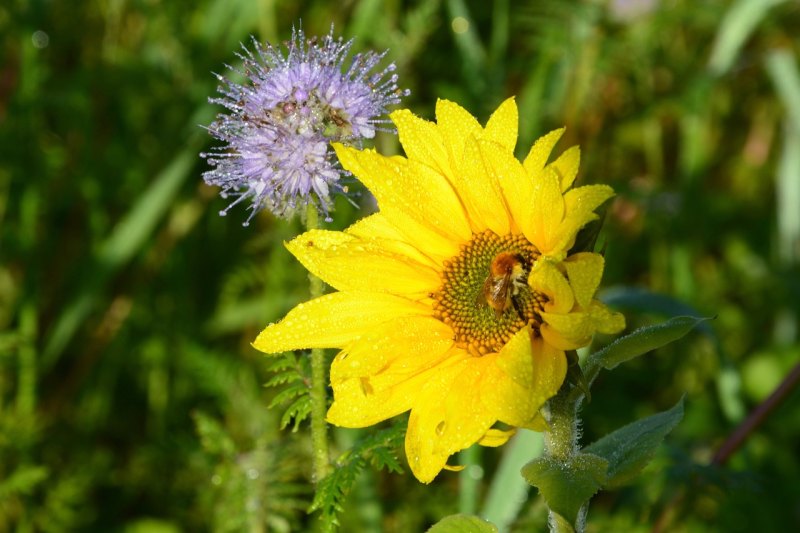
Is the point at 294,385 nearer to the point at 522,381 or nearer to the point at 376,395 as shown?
the point at 376,395

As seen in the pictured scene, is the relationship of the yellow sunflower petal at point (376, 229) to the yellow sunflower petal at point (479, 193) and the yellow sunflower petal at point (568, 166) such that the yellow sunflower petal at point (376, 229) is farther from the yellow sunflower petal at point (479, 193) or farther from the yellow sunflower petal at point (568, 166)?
the yellow sunflower petal at point (568, 166)

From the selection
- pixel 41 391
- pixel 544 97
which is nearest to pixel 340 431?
pixel 41 391

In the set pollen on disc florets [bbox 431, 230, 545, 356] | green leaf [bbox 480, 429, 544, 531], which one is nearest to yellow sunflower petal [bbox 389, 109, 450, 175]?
pollen on disc florets [bbox 431, 230, 545, 356]

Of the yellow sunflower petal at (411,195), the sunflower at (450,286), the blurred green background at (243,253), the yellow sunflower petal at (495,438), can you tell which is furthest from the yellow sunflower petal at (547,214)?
the blurred green background at (243,253)

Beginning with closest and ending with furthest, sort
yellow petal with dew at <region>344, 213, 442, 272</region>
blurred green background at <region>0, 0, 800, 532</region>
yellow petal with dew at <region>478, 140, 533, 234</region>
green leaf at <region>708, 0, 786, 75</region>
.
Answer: yellow petal with dew at <region>478, 140, 533, 234</region>, yellow petal with dew at <region>344, 213, 442, 272</region>, blurred green background at <region>0, 0, 800, 532</region>, green leaf at <region>708, 0, 786, 75</region>

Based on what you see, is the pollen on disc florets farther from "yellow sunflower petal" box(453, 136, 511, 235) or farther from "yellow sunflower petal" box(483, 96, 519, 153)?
"yellow sunflower petal" box(483, 96, 519, 153)

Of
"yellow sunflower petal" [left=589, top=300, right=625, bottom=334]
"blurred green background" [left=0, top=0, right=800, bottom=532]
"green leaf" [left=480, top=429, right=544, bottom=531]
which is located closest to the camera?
"yellow sunflower petal" [left=589, top=300, right=625, bottom=334]

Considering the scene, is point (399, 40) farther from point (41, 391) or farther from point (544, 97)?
point (41, 391)
